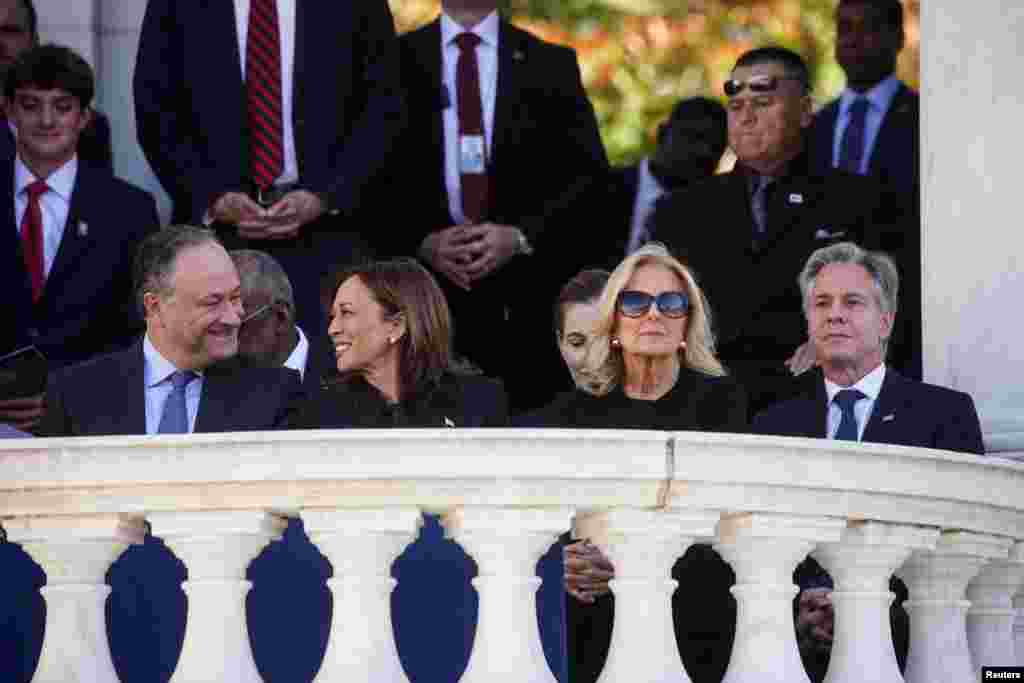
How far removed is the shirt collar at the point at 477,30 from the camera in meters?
15.0

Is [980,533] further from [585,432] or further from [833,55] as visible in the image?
[833,55]

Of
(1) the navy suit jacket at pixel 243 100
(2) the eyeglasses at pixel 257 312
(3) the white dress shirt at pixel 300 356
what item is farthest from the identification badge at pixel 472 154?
(2) the eyeglasses at pixel 257 312

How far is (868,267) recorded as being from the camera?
37.7 feet

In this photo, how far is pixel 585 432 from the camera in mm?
8797

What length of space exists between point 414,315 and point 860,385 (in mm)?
1760

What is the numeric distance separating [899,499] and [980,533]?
1.45ft

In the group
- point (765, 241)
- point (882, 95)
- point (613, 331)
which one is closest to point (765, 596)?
point (613, 331)

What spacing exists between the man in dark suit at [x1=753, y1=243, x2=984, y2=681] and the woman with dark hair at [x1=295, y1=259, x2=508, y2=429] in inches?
43.1

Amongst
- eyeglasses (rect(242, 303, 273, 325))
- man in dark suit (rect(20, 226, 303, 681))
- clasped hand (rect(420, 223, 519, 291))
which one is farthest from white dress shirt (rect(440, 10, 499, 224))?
man in dark suit (rect(20, 226, 303, 681))

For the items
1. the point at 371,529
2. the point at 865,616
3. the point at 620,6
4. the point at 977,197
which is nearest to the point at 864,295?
the point at 977,197

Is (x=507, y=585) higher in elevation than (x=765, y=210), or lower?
lower

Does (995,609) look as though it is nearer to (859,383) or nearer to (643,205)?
(859,383)

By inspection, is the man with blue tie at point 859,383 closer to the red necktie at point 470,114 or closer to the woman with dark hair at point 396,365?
the woman with dark hair at point 396,365

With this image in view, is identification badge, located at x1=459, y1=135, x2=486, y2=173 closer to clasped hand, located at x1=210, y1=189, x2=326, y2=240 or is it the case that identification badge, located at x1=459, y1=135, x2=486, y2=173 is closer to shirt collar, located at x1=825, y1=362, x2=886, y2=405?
clasped hand, located at x1=210, y1=189, x2=326, y2=240
